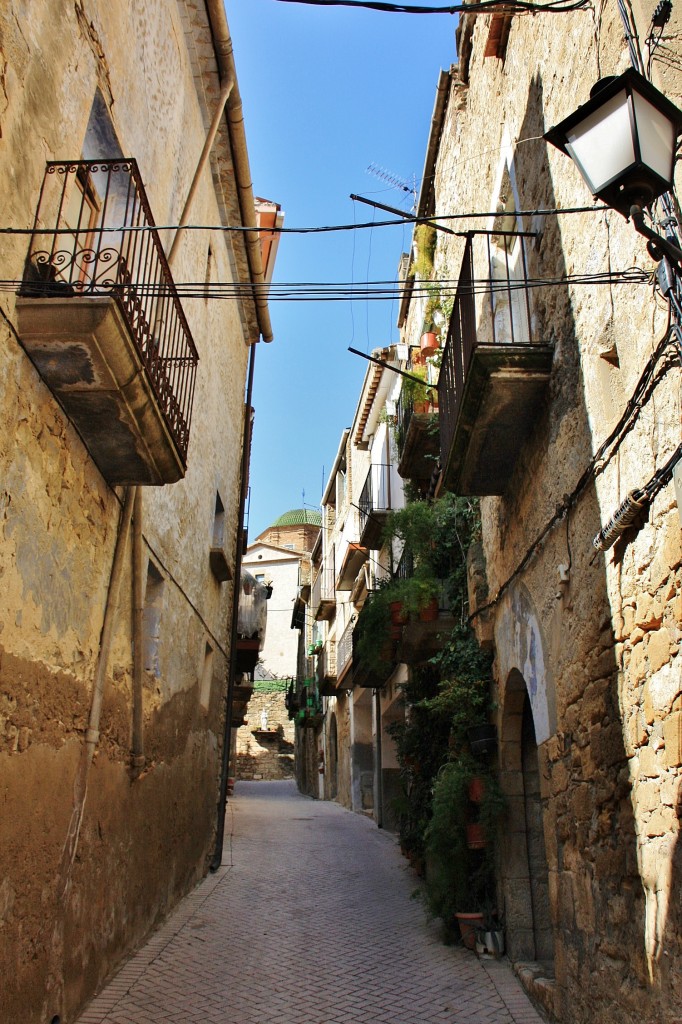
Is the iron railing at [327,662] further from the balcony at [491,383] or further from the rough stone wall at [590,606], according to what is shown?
the rough stone wall at [590,606]

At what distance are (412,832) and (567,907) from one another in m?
5.41

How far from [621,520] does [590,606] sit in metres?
0.89

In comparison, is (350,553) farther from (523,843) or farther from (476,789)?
(523,843)

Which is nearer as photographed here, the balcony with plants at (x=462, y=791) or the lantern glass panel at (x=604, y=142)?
the lantern glass panel at (x=604, y=142)

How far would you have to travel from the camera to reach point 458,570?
10141 millimetres

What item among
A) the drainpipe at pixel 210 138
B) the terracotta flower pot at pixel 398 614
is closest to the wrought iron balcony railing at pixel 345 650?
the terracotta flower pot at pixel 398 614

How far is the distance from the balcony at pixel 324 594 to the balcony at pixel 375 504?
677 cm

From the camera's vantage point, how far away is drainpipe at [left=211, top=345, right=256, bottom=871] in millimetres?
11930

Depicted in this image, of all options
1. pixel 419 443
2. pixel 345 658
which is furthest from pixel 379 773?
pixel 419 443

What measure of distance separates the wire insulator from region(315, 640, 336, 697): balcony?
19930mm

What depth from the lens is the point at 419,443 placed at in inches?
460

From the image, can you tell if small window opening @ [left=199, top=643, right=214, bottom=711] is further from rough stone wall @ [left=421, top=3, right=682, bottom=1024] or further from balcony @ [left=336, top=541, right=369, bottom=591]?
balcony @ [left=336, top=541, right=369, bottom=591]

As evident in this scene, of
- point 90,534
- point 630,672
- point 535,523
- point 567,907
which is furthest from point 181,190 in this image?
point 567,907

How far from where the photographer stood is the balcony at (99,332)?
181 inches
